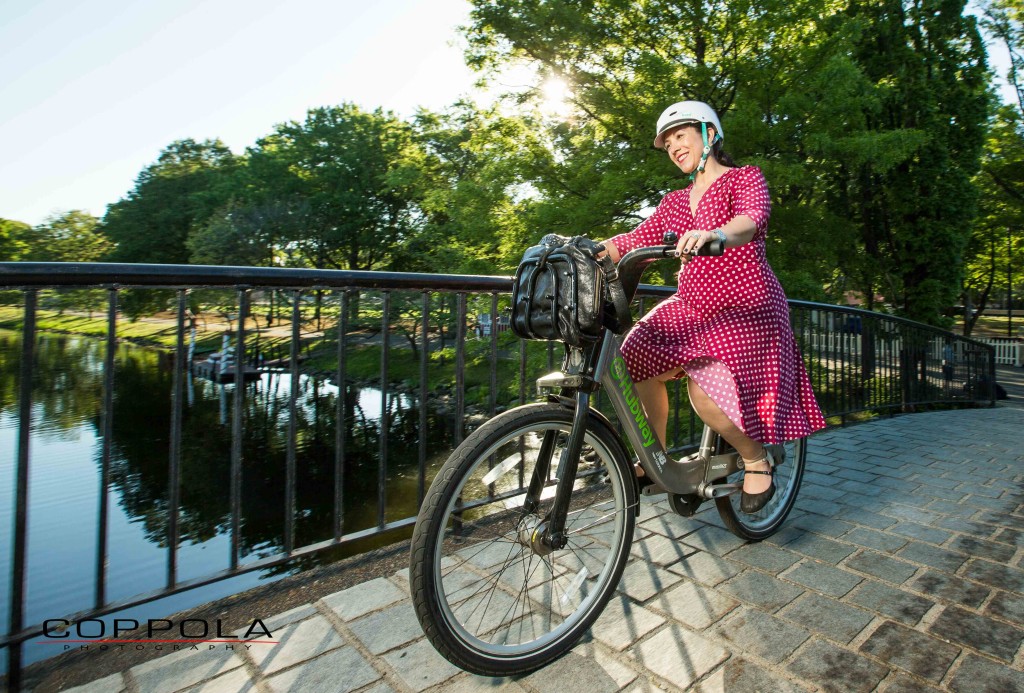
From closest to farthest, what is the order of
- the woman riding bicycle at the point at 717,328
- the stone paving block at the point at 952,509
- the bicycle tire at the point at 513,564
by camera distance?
the bicycle tire at the point at 513,564, the woman riding bicycle at the point at 717,328, the stone paving block at the point at 952,509

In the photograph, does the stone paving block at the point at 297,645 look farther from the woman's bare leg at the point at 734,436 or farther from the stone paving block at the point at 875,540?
the stone paving block at the point at 875,540

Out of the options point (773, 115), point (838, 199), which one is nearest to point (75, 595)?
point (773, 115)

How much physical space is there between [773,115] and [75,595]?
45.0 feet

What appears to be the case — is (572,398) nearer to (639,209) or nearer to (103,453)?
(103,453)

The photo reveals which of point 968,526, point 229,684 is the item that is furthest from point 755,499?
point 229,684

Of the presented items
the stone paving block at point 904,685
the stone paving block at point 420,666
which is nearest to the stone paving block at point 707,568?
the stone paving block at point 904,685

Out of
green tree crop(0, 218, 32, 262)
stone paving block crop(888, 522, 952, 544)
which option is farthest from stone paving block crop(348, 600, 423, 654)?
green tree crop(0, 218, 32, 262)

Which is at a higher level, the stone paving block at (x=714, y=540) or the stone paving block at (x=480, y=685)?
the stone paving block at (x=714, y=540)

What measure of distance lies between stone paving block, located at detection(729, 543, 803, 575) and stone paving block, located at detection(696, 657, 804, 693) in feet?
2.44

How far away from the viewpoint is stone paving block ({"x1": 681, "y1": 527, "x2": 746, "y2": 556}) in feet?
8.75

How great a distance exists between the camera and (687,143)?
2279 millimetres

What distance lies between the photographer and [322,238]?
30188 mm

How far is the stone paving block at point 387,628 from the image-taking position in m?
1.92

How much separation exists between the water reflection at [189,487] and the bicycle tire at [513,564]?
1308mm
